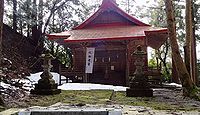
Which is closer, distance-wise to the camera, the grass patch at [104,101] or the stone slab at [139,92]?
the grass patch at [104,101]

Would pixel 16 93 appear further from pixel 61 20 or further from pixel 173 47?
pixel 61 20

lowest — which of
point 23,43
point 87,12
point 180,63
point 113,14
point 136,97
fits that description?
point 136,97

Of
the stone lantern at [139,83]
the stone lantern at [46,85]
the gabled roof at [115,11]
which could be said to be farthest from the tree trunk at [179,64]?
the gabled roof at [115,11]

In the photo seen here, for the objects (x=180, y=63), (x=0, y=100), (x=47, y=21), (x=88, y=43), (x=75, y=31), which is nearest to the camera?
(x=0, y=100)

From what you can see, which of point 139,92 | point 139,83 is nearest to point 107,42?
point 139,83

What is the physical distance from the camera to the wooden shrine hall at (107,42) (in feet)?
48.7

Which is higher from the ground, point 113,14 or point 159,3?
point 159,3

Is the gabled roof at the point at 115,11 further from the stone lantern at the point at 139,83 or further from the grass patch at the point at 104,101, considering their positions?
the grass patch at the point at 104,101

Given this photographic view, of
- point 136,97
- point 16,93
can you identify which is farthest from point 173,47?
point 16,93

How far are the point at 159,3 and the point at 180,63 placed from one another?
685 inches

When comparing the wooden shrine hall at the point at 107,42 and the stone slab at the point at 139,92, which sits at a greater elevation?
the wooden shrine hall at the point at 107,42

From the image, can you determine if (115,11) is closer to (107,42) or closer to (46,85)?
(107,42)

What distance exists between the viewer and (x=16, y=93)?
25.1 ft

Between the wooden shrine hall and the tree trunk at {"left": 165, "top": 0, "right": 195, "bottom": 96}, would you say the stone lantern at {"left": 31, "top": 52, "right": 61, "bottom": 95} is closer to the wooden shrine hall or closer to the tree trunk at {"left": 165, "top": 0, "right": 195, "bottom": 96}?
the tree trunk at {"left": 165, "top": 0, "right": 195, "bottom": 96}
